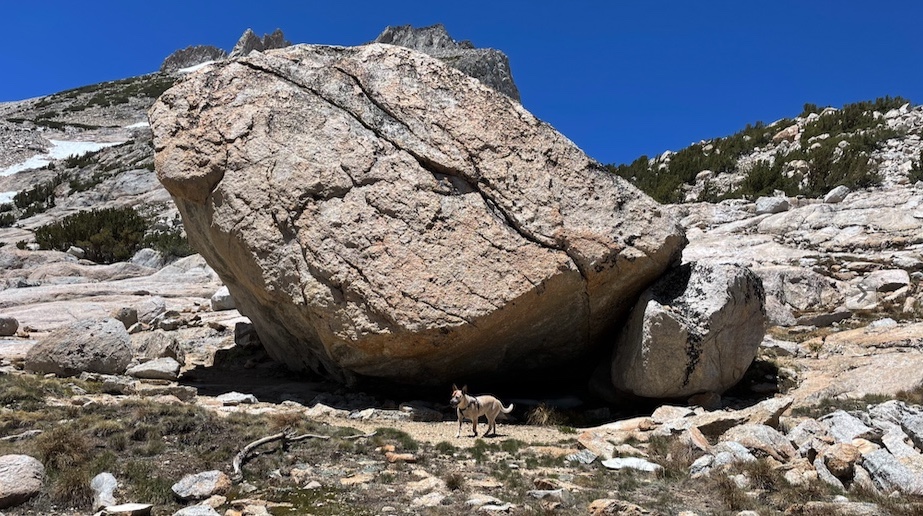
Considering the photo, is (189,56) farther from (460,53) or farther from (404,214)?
(404,214)

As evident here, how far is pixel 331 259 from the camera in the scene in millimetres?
10906

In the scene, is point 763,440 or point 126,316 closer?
point 763,440

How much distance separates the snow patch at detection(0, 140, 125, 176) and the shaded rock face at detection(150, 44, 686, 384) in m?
69.6

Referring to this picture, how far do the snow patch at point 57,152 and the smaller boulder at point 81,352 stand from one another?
6677 centimetres

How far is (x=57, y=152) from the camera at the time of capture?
74.9m

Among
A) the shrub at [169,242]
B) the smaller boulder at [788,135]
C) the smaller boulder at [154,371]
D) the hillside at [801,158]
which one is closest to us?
the smaller boulder at [154,371]

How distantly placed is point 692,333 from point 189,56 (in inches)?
5948

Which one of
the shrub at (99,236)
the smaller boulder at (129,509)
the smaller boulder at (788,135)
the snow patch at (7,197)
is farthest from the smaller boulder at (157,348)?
the snow patch at (7,197)

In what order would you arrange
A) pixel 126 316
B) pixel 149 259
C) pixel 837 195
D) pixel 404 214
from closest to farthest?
pixel 404 214 < pixel 126 316 < pixel 837 195 < pixel 149 259

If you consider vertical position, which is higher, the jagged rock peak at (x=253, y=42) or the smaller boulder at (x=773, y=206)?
the jagged rock peak at (x=253, y=42)

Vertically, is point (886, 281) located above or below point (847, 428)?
above

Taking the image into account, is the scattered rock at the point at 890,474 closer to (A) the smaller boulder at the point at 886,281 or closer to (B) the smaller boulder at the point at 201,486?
(B) the smaller boulder at the point at 201,486

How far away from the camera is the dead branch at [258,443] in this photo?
725cm

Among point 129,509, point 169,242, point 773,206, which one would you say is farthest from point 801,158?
point 169,242
